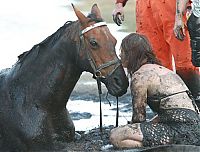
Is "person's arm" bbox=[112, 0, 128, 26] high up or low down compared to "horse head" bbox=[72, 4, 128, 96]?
up

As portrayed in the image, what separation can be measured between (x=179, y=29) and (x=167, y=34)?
0.72 meters

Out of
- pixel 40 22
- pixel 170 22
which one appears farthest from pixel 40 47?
pixel 40 22

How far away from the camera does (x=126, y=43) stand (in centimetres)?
569

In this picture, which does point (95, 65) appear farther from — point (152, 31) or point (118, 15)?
point (152, 31)

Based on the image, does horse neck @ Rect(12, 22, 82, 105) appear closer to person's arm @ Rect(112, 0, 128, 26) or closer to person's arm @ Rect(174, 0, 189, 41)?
person's arm @ Rect(174, 0, 189, 41)

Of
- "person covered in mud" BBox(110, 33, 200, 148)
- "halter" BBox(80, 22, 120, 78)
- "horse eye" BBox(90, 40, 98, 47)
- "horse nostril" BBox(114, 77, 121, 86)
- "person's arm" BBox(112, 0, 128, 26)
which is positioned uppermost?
"person's arm" BBox(112, 0, 128, 26)

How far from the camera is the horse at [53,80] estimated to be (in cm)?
528

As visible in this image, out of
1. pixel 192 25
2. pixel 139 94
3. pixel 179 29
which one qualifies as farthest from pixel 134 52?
pixel 192 25

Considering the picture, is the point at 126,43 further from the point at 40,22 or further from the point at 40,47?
the point at 40,22

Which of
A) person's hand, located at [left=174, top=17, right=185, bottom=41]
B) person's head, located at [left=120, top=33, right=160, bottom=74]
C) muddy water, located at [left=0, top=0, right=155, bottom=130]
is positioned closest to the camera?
person's head, located at [left=120, top=33, right=160, bottom=74]

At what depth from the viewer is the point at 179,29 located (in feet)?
20.9

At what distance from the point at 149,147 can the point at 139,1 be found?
2335 mm

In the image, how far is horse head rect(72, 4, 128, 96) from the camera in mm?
5254

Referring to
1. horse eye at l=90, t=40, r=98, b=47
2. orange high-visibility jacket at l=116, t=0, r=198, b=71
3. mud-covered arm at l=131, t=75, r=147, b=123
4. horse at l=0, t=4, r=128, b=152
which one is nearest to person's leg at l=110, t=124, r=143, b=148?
mud-covered arm at l=131, t=75, r=147, b=123
